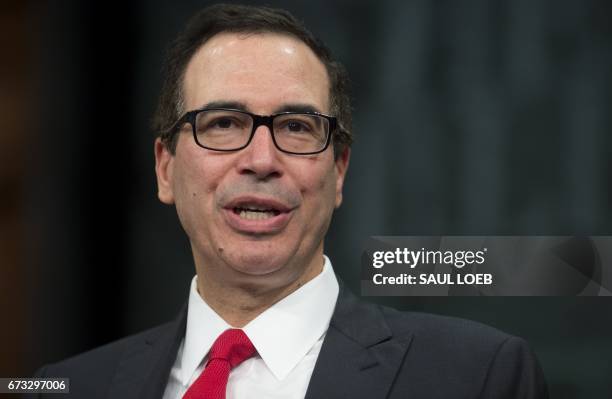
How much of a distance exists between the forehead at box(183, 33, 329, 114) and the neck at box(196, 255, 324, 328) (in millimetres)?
304

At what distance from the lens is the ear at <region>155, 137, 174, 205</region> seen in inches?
65.2

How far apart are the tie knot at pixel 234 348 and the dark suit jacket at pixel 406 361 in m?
0.13

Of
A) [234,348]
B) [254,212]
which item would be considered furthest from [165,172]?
[234,348]

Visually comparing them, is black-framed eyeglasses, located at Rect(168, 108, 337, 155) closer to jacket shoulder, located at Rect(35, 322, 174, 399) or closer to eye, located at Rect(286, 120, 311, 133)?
eye, located at Rect(286, 120, 311, 133)

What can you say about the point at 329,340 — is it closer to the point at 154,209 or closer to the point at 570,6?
the point at 154,209

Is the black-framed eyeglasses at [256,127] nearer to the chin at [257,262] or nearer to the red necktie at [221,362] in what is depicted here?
the chin at [257,262]

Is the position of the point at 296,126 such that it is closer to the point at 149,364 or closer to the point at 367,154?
the point at 367,154

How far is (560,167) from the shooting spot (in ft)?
5.50

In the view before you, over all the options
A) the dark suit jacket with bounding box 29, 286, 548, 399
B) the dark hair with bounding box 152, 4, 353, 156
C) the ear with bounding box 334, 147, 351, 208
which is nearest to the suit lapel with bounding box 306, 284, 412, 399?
the dark suit jacket with bounding box 29, 286, 548, 399

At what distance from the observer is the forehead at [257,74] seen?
4.88 ft

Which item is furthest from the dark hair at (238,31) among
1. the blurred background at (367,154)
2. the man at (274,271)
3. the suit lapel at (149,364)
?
the suit lapel at (149,364)

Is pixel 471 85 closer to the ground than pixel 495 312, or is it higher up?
higher up

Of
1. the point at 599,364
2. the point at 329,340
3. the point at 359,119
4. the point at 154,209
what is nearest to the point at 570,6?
the point at 359,119

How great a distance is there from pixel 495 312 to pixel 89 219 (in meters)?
0.96
